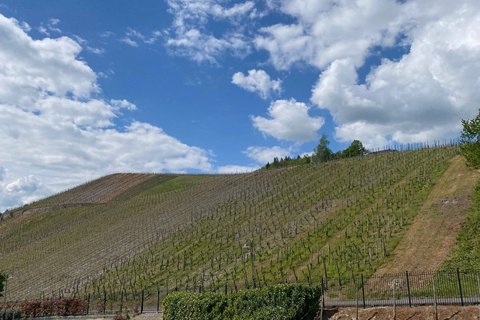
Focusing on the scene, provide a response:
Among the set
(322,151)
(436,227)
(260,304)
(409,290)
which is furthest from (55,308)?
(322,151)

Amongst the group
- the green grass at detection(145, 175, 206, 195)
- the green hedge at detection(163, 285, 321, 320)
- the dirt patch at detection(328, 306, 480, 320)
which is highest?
the green grass at detection(145, 175, 206, 195)

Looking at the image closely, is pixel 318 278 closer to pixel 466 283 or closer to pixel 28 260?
pixel 466 283

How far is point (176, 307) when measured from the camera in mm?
29016

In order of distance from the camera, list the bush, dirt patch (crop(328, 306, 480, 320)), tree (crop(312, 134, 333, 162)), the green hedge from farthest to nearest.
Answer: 1. tree (crop(312, 134, 333, 162))
2. the bush
3. the green hedge
4. dirt patch (crop(328, 306, 480, 320))

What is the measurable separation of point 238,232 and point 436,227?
83.8 ft

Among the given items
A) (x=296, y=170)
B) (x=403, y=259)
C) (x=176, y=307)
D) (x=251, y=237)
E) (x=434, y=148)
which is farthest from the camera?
(x=296, y=170)

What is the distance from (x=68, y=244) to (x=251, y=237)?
1346 inches

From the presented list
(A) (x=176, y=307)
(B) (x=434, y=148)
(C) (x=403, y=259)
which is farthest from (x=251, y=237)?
(B) (x=434, y=148)

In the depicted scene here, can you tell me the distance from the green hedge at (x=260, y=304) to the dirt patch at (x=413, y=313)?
1636 millimetres

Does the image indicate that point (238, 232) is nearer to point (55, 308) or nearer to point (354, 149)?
point (55, 308)

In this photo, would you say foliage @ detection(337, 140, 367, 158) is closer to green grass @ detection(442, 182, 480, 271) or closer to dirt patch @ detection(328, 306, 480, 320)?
green grass @ detection(442, 182, 480, 271)

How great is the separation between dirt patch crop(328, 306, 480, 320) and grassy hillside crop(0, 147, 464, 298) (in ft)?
49.9

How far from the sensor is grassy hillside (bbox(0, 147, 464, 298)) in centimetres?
4812

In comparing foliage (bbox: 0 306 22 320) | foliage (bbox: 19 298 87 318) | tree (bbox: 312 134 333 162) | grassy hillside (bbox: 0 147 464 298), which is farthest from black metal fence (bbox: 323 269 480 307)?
tree (bbox: 312 134 333 162)
